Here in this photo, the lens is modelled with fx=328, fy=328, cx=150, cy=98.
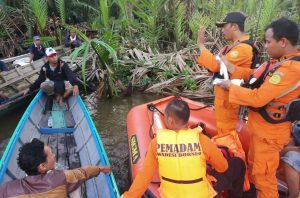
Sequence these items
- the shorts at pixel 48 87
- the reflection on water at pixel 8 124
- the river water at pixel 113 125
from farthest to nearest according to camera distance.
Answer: the reflection on water at pixel 8 124 < the shorts at pixel 48 87 < the river water at pixel 113 125

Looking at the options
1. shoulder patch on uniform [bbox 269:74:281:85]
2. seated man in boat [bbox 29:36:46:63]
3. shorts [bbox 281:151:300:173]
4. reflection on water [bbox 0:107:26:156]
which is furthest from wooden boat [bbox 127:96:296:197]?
seated man in boat [bbox 29:36:46:63]

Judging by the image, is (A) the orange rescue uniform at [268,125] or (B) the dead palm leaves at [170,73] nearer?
(A) the orange rescue uniform at [268,125]

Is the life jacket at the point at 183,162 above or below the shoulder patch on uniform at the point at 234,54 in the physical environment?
below

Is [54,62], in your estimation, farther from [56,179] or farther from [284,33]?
[284,33]

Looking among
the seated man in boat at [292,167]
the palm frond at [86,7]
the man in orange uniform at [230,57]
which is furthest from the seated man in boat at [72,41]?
the seated man in boat at [292,167]

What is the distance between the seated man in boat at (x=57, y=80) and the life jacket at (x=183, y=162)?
371 cm

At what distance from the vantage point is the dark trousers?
267 cm

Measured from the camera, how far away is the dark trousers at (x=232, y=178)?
8.75 feet

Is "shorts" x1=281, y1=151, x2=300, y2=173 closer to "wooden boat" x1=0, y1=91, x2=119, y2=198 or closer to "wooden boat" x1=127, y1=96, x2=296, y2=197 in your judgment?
"wooden boat" x1=127, y1=96, x2=296, y2=197

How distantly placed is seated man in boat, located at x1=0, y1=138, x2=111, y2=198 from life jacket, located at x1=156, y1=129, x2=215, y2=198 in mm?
751

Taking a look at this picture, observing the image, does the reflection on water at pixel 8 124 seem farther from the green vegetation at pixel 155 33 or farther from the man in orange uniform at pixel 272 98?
the man in orange uniform at pixel 272 98

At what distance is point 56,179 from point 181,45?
25.2 feet

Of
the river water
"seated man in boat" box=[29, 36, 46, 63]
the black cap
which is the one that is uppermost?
the black cap

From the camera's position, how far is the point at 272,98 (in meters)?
2.51
